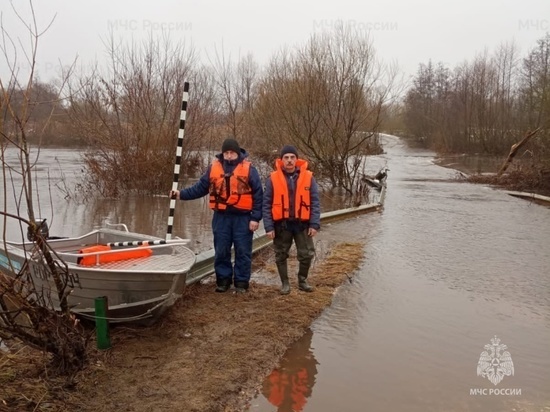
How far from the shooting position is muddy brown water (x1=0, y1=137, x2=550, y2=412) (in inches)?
158

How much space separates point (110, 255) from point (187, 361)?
161 centimetres

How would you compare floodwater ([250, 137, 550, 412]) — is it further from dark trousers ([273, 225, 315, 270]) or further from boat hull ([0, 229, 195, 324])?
boat hull ([0, 229, 195, 324])

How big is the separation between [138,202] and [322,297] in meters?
9.01

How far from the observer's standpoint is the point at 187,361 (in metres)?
4.33

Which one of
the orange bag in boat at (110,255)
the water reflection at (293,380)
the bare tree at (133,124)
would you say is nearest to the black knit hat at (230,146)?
the orange bag in boat at (110,255)

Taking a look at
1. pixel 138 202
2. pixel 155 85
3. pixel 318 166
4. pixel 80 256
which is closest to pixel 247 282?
pixel 80 256

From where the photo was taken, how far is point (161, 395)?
149 inches

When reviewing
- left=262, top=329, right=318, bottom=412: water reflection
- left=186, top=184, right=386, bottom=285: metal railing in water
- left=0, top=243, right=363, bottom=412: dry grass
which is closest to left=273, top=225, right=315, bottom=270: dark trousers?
left=0, top=243, right=363, bottom=412: dry grass

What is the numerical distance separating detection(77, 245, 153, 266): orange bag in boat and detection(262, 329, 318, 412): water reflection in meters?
1.95

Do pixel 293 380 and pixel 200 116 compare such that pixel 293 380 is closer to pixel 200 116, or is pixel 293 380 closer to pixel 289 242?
pixel 289 242

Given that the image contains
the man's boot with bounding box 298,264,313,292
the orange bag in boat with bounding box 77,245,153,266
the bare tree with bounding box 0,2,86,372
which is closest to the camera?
the bare tree with bounding box 0,2,86,372

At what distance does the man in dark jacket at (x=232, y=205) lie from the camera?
235 inches

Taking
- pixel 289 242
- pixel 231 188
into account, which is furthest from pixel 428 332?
pixel 231 188

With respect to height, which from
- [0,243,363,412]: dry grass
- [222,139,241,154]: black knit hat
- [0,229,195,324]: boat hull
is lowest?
[0,243,363,412]: dry grass
